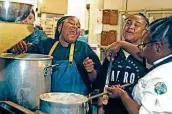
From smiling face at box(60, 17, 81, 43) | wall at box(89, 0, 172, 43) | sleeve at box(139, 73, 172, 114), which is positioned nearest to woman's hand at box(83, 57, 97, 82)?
smiling face at box(60, 17, 81, 43)

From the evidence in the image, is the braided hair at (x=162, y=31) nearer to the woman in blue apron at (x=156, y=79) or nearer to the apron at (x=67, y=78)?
the woman in blue apron at (x=156, y=79)

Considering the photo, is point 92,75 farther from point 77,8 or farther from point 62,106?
point 77,8

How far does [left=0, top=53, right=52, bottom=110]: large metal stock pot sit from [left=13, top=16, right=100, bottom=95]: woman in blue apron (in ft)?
1.16

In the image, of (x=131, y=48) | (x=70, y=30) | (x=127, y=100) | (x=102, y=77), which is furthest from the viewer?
(x=70, y=30)

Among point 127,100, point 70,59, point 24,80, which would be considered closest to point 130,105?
point 127,100

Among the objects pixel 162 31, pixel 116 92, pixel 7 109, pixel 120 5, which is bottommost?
pixel 7 109

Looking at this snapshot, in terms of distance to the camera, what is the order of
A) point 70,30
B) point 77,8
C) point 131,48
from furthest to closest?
1. point 77,8
2. point 70,30
3. point 131,48

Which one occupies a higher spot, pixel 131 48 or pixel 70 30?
pixel 70 30

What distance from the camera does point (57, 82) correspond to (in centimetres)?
182

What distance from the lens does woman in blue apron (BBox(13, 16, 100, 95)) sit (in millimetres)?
1830

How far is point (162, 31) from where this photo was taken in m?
1.24

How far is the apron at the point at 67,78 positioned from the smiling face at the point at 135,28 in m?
0.42

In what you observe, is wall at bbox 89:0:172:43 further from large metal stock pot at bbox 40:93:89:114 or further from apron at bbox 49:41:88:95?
large metal stock pot at bbox 40:93:89:114

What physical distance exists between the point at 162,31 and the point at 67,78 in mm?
800
